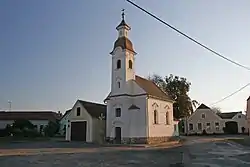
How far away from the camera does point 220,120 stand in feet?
217

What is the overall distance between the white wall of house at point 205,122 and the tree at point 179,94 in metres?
11.9

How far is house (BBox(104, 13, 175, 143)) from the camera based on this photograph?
3322 centimetres

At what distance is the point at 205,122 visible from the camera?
66750 mm

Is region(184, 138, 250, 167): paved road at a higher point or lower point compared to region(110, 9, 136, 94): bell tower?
lower

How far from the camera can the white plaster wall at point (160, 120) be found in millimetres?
33906

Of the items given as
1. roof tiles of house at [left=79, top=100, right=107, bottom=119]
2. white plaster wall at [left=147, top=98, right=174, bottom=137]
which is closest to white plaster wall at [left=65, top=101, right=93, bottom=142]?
roof tiles of house at [left=79, top=100, right=107, bottom=119]

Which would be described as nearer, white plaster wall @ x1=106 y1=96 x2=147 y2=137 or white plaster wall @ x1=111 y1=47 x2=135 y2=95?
white plaster wall @ x1=106 y1=96 x2=147 y2=137

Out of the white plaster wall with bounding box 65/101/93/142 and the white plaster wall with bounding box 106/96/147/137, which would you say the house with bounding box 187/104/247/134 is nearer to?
the white plaster wall with bounding box 65/101/93/142

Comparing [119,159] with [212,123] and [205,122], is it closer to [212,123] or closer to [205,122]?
[205,122]

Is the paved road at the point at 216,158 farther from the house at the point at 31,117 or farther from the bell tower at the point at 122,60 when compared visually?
the house at the point at 31,117

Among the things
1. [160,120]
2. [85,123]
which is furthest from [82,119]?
[160,120]

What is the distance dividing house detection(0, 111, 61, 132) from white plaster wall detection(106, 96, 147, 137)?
2866cm

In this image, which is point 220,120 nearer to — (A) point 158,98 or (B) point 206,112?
(B) point 206,112

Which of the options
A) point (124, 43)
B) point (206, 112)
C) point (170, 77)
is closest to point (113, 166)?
point (124, 43)
